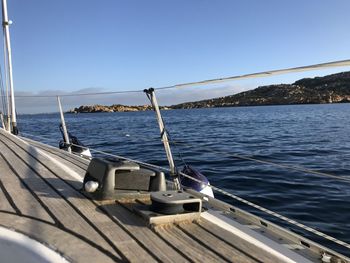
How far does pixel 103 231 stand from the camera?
280cm

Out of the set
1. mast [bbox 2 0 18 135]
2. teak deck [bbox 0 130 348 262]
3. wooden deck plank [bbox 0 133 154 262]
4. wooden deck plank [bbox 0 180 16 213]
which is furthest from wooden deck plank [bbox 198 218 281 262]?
mast [bbox 2 0 18 135]

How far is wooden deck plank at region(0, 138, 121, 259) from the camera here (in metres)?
2.75

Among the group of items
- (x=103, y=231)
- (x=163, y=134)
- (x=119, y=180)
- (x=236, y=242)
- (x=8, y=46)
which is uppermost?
(x=8, y=46)

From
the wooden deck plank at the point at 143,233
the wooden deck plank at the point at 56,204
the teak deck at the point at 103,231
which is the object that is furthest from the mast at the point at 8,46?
the wooden deck plank at the point at 143,233

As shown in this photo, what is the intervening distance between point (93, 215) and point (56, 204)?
46 cm

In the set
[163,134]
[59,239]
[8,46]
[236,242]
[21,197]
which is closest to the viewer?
[59,239]

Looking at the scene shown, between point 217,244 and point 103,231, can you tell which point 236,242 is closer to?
point 217,244

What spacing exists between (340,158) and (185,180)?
853cm

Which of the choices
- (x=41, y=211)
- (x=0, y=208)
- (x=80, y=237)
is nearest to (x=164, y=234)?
(x=80, y=237)

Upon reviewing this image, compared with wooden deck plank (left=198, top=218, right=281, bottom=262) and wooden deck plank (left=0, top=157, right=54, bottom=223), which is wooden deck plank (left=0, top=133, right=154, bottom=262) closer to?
wooden deck plank (left=0, top=157, right=54, bottom=223)

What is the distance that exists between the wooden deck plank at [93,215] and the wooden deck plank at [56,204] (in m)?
0.04

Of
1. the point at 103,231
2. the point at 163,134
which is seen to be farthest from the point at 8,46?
the point at 103,231

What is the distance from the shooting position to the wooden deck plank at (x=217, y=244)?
8.11ft

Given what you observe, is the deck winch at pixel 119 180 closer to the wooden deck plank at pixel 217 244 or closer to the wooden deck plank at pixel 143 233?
the wooden deck plank at pixel 143 233
